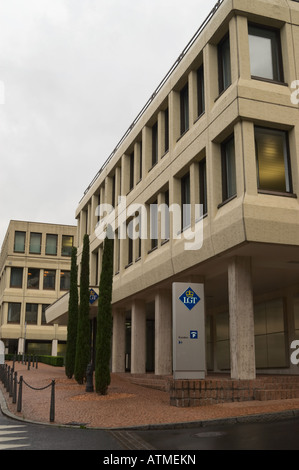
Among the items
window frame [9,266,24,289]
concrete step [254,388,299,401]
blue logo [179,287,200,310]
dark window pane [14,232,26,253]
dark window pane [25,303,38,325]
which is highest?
dark window pane [14,232,26,253]

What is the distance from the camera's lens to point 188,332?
16.8 metres

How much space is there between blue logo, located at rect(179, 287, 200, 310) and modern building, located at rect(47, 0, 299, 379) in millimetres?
1181

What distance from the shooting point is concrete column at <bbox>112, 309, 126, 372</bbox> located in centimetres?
2967

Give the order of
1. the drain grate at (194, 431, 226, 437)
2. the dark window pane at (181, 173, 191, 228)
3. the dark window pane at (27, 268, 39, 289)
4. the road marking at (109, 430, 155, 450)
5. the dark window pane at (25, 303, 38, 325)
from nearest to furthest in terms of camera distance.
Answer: the road marking at (109, 430, 155, 450)
the drain grate at (194, 431, 226, 437)
the dark window pane at (181, 173, 191, 228)
the dark window pane at (25, 303, 38, 325)
the dark window pane at (27, 268, 39, 289)

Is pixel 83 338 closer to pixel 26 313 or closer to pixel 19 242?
pixel 26 313

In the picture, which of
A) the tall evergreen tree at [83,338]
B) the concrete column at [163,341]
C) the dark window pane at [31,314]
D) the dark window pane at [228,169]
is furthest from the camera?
the dark window pane at [31,314]

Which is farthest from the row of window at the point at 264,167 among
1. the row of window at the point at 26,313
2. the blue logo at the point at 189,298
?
the row of window at the point at 26,313

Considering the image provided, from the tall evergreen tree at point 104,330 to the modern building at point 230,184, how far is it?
119 inches

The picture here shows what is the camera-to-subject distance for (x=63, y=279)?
209 ft

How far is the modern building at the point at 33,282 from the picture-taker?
60344 mm

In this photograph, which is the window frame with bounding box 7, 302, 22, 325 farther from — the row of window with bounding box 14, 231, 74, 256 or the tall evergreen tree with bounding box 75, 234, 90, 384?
the tall evergreen tree with bounding box 75, 234, 90, 384

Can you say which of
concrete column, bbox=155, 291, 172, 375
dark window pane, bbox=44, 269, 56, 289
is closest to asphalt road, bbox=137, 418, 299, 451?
concrete column, bbox=155, 291, 172, 375

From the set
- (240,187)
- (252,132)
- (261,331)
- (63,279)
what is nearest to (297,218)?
(240,187)

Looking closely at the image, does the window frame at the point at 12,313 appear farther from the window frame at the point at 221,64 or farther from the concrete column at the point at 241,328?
the concrete column at the point at 241,328
